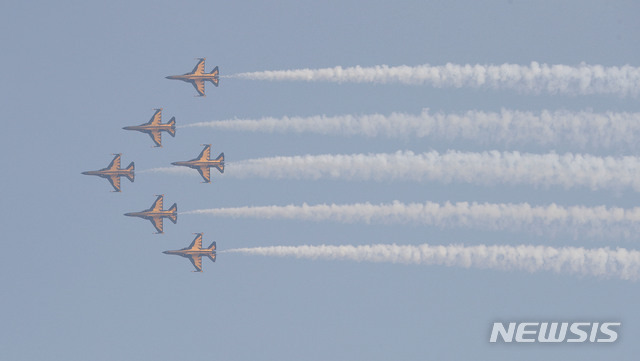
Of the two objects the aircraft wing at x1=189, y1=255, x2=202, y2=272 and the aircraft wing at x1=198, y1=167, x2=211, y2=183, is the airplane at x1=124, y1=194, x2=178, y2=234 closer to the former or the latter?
the aircraft wing at x1=189, y1=255, x2=202, y2=272

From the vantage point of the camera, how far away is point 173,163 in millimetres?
109562

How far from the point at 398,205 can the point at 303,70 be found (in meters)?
14.0

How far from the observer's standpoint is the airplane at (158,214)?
113 metres

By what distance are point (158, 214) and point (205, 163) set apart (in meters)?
7.66

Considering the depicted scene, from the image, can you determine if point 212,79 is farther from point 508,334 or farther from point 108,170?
point 508,334

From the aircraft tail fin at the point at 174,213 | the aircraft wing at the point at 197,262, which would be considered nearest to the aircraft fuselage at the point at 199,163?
the aircraft tail fin at the point at 174,213

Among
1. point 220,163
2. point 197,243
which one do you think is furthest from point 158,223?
point 220,163

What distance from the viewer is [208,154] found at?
11006cm

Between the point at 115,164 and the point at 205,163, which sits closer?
the point at 205,163

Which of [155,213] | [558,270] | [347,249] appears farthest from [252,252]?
[558,270]

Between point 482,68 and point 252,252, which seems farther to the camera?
point 252,252

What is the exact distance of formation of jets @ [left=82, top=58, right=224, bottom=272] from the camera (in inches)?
4309

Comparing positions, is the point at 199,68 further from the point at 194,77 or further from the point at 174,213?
the point at 174,213

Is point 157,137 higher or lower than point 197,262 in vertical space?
higher
